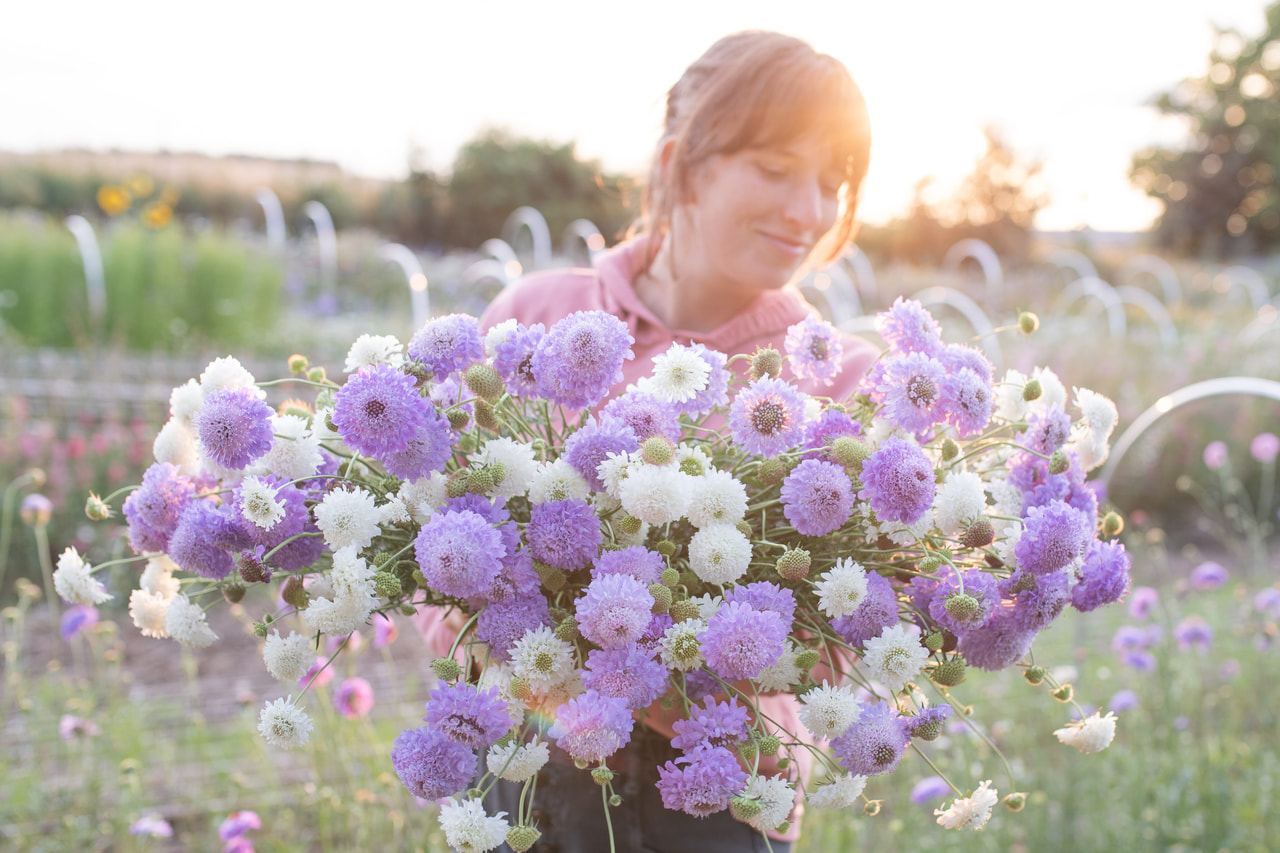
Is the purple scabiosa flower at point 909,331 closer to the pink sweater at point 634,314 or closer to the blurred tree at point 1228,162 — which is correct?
the pink sweater at point 634,314

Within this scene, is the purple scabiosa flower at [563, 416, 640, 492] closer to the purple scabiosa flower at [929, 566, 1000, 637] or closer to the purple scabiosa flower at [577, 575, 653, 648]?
the purple scabiosa flower at [577, 575, 653, 648]

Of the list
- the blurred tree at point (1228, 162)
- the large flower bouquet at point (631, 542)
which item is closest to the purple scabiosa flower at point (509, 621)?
the large flower bouquet at point (631, 542)

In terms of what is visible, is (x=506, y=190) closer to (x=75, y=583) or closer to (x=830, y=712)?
(x=75, y=583)

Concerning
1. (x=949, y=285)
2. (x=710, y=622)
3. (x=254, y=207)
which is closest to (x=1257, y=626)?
(x=710, y=622)

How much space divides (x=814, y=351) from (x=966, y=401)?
0.18 m

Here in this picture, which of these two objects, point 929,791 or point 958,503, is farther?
point 929,791

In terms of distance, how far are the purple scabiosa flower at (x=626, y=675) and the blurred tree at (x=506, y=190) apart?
52.3 ft

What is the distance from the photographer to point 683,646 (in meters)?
0.84

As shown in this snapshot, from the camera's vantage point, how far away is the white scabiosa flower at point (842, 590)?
2.94 feet

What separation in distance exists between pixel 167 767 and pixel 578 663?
2.35 m

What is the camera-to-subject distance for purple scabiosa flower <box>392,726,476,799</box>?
0.82 metres

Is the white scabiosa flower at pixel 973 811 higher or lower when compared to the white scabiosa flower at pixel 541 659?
lower

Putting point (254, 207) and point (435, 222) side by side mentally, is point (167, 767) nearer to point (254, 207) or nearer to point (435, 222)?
point (254, 207)

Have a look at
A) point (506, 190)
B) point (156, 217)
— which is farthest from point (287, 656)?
point (506, 190)
